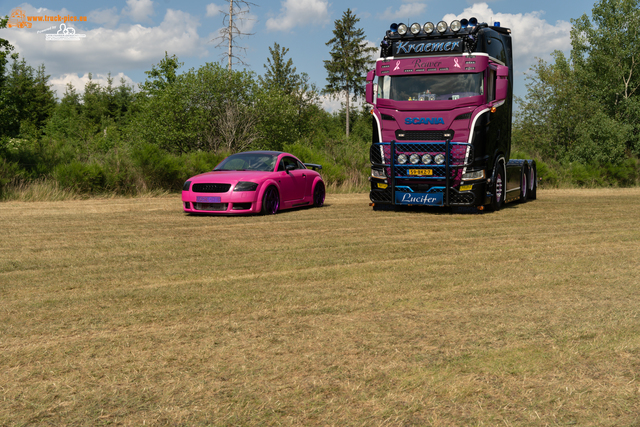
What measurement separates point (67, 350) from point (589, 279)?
544cm

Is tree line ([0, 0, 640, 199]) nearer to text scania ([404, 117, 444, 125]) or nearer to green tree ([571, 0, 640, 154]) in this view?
green tree ([571, 0, 640, 154])

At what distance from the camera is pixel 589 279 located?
22.9 ft

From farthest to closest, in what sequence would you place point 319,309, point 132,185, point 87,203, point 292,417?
1. point 132,185
2. point 87,203
3. point 319,309
4. point 292,417

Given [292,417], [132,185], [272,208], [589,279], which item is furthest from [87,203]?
[292,417]

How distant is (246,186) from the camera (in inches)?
567

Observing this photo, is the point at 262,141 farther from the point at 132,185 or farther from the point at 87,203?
the point at 87,203

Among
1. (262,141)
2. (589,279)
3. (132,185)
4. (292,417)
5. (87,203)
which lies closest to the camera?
(292,417)

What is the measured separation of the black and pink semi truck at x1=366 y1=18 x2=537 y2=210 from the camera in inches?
583

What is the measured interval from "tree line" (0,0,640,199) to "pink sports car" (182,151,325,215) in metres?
6.99

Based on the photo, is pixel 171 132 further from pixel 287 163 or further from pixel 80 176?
pixel 287 163

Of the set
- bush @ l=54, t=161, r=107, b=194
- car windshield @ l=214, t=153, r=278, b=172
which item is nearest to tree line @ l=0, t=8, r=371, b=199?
bush @ l=54, t=161, r=107, b=194

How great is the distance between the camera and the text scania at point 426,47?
15109mm

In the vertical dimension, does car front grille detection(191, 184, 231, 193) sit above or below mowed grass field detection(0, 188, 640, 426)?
above

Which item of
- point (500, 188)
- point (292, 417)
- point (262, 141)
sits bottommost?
point (292, 417)
